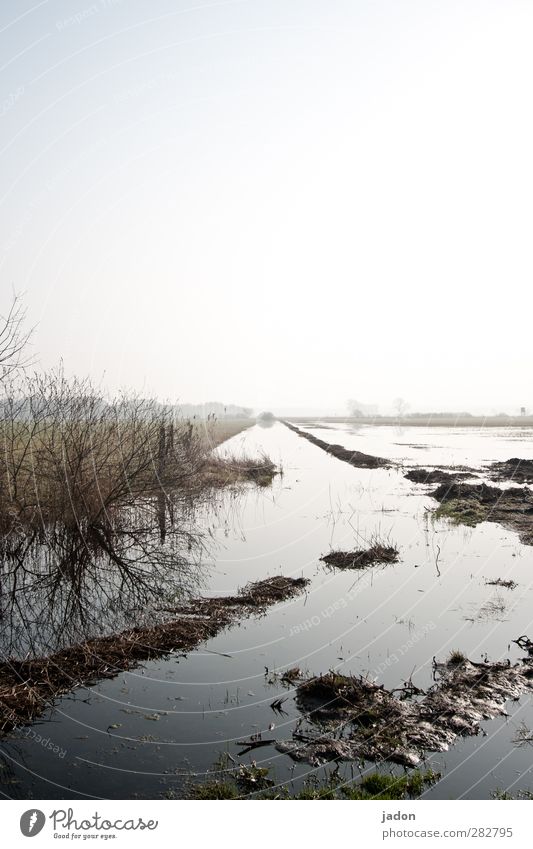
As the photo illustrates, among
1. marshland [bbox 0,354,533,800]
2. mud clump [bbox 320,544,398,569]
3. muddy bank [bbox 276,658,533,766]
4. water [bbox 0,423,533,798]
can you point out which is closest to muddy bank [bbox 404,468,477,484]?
marshland [bbox 0,354,533,800]

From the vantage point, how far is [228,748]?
6289 millimetres

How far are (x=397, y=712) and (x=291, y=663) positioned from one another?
83.0 inches

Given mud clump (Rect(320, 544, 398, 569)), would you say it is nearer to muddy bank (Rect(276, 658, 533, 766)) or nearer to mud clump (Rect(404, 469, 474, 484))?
muddy bank (Rect(276, 658, 533, 766))

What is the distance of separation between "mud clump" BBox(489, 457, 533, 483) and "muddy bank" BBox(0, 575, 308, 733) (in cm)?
2216

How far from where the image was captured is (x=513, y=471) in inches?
1302

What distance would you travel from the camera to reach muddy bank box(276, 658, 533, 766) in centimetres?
618

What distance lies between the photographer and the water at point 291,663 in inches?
230

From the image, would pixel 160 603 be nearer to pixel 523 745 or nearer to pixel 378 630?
pixel 378 630

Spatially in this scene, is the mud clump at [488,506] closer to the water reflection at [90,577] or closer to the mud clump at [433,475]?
the mud clump at [433,475]

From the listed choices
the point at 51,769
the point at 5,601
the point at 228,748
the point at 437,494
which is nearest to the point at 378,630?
the point at 228,748

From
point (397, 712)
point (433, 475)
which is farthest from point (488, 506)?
point (397, 712)

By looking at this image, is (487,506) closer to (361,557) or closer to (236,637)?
(361,557)

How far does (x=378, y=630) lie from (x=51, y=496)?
345 inches

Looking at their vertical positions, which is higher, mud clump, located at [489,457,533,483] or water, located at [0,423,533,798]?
mud clump, located at [489,457,533,483]
